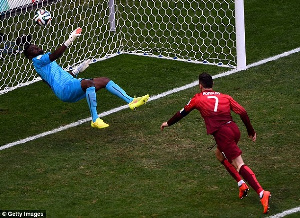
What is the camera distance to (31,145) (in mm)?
12438

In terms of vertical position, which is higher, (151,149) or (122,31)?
(122,31)

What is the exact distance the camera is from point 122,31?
54.2 feet

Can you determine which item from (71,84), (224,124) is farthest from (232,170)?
(71,84)

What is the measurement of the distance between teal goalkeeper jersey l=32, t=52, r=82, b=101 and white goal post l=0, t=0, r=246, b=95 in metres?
2.52

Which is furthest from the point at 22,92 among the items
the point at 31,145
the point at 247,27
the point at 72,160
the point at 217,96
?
the point at 217,96

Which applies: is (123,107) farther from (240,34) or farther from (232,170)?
(232,170)

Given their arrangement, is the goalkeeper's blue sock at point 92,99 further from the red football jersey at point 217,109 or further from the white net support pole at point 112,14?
the white net support pole at point 112,14

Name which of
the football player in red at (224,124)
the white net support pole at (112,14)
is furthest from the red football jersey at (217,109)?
the white net support pole at (112,14)

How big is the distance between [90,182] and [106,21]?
613 cm

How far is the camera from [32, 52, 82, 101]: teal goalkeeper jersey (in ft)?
40.5

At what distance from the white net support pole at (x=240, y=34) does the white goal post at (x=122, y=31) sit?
0.02m

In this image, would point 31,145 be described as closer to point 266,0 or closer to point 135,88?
point 135,88

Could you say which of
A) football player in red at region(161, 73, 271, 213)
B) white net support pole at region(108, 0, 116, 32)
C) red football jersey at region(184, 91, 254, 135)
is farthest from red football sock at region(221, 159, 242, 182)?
white net support pole at region(108, 0, 116, 32)

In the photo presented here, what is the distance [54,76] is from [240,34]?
11.4 ft
